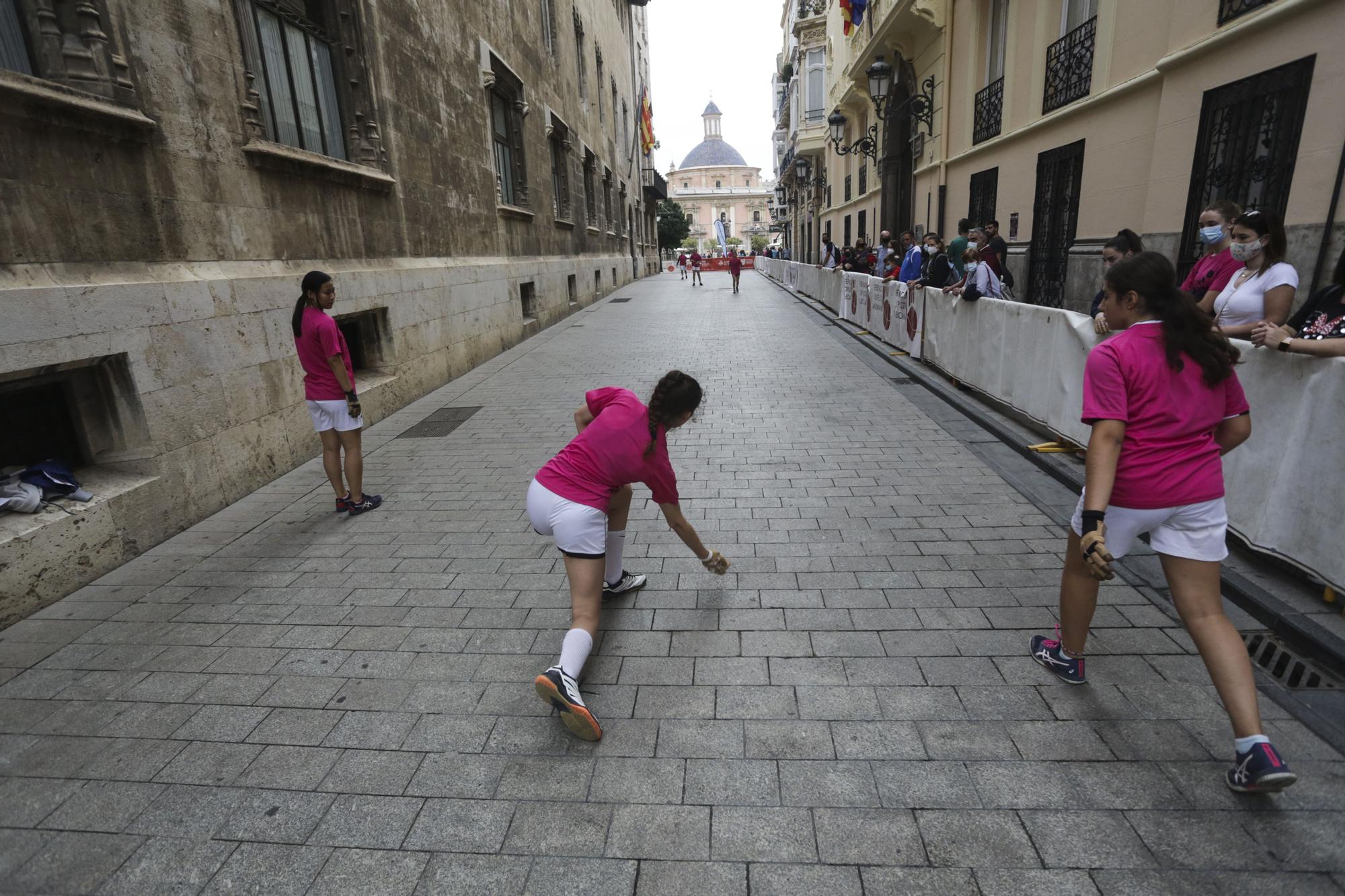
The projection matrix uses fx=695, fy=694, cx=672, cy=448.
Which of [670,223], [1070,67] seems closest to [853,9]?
[1070,67]

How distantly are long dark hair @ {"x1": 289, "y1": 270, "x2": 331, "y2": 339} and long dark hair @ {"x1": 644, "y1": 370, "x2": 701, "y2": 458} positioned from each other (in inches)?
128

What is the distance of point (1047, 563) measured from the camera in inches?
164

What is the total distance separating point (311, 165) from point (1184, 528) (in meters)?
7.72

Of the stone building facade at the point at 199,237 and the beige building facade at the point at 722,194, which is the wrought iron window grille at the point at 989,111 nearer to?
the stone building facade at the point at 199,237

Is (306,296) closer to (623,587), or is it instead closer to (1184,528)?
(623,587)

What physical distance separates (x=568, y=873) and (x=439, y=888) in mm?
400

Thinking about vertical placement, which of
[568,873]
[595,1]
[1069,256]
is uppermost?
[595,1]

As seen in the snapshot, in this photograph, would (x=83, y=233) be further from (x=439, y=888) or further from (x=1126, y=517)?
(x=1126, y=517)

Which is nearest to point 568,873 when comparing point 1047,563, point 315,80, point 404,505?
point 1047,563

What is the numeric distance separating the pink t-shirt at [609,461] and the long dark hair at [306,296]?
2.97 meters

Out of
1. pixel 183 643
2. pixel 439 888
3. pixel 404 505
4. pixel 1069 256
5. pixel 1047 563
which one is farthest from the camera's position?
pixel 1069 256

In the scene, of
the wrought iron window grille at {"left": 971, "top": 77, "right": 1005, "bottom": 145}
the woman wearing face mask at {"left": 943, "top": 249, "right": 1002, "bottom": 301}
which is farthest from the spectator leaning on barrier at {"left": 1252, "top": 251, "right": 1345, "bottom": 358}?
the wrought iron window grille at {"left": 971, "top": 77, "right": 1005, "bottom": 145}

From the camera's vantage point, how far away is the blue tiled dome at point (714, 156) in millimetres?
129750

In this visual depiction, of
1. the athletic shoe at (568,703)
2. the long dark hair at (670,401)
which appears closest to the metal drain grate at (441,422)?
the long dark hair at (670,401)
